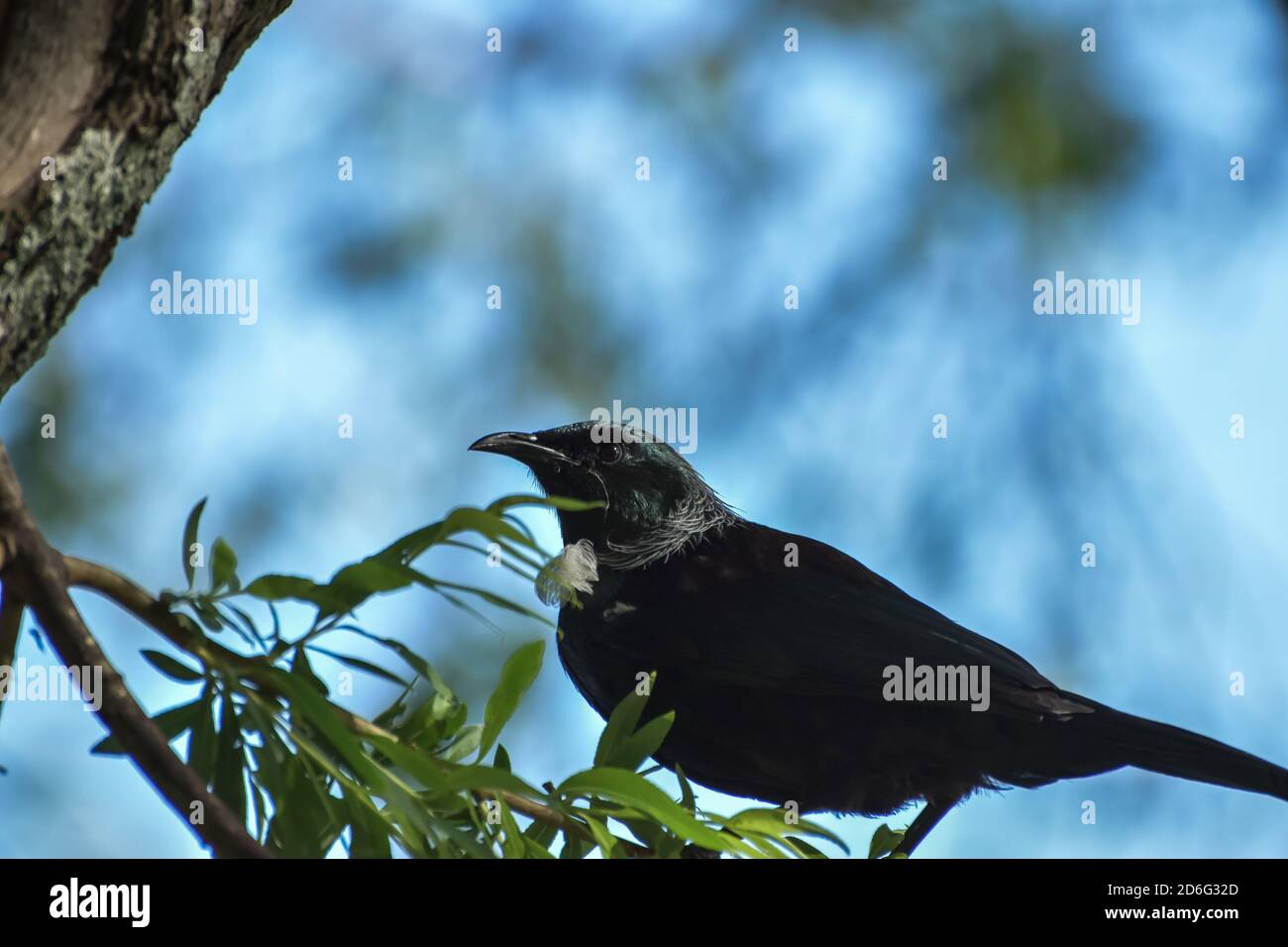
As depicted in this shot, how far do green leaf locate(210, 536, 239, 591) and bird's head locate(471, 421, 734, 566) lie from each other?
2.08 metres

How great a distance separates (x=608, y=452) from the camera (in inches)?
160

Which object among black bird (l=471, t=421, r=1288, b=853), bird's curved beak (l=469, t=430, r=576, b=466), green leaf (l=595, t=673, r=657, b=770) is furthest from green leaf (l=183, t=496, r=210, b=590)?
Result: bird's curved beak (l=469, t=430, r=576, b=466)

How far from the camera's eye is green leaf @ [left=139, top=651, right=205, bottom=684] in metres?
1.83

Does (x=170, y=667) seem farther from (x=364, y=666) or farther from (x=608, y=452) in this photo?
(x=608, y=452)

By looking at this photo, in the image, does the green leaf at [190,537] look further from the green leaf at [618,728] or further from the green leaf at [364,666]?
Result: the green leaf at [618,728]

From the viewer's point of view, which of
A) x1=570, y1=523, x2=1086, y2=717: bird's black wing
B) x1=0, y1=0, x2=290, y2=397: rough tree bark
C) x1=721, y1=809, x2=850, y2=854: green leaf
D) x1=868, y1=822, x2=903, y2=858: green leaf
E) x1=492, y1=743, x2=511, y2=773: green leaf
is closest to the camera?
x1=0, y1=0, x2=290, y2=397: rough tree bark

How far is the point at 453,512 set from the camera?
184 cm

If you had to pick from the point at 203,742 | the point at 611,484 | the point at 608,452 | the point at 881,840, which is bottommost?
the point at 881,840

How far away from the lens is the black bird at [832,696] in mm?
3037

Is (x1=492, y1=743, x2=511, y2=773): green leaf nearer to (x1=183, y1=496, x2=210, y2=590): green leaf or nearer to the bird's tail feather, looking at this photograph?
(x1=183, y1=496, x2=210, y2=590): green leaf

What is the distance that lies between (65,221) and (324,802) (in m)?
0.90

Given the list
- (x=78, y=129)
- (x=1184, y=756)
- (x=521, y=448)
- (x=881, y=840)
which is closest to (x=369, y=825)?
(x=78, y=129)

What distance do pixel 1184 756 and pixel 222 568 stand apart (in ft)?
7.04

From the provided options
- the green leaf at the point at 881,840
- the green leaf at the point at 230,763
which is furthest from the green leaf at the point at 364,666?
the green leaf at the point at 881,840
